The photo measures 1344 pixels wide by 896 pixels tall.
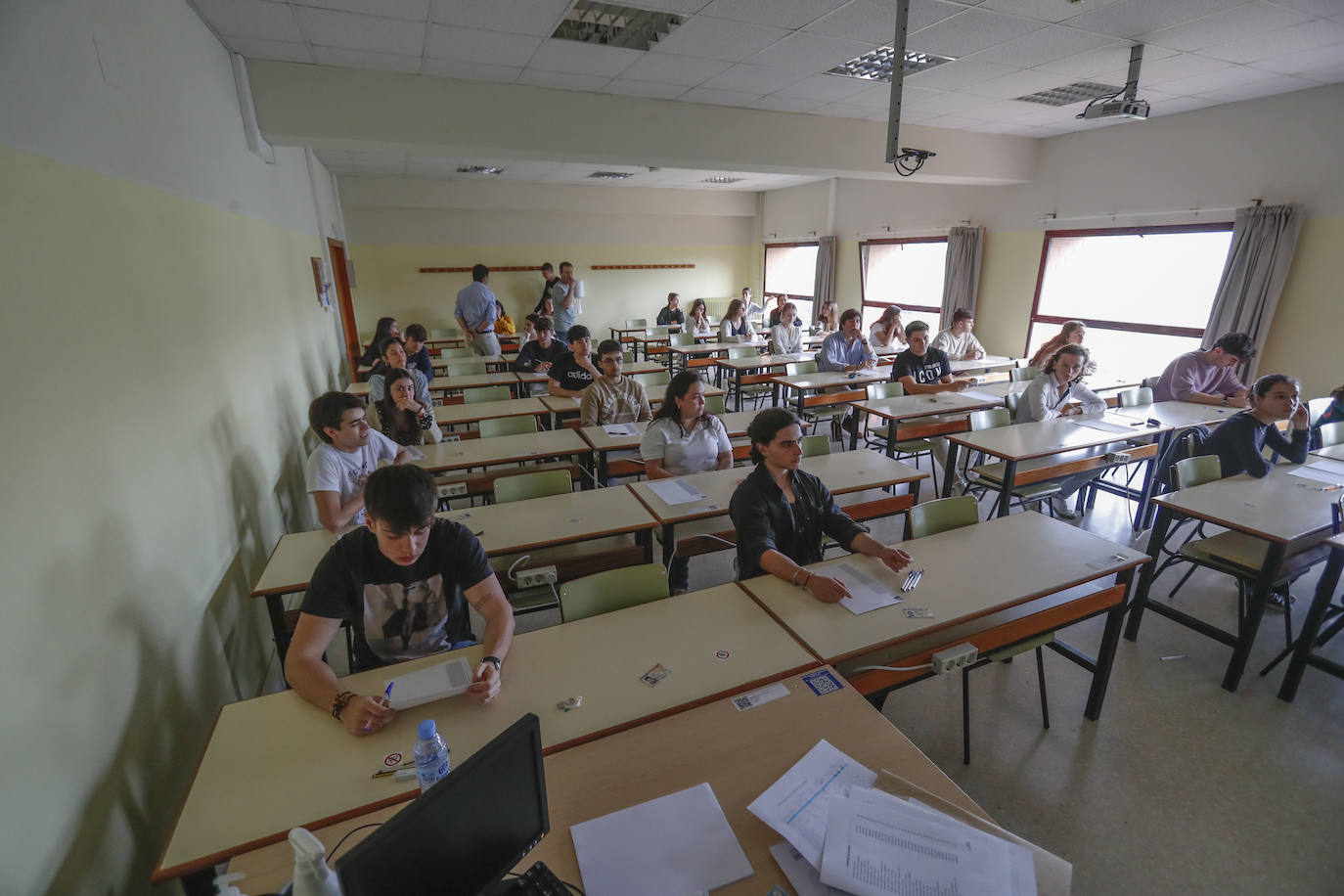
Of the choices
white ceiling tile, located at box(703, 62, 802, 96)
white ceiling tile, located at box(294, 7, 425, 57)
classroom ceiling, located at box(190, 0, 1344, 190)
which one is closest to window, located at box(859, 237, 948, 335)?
classroom ceiling, located at box(190, 0, 1344, 190)

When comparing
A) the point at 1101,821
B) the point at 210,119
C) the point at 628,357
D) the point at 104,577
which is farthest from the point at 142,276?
the point at 628,357

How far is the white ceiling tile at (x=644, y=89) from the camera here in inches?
193

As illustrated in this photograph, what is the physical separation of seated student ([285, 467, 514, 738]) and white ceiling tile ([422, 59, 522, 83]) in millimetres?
3967

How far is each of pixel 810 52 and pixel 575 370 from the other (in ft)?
10.1

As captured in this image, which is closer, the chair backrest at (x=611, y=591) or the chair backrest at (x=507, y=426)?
the chair backrest at (x=611, y=591)

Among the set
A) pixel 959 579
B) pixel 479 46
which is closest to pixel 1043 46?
pixel 479 46

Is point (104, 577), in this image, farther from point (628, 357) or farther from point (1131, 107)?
point (628, 357)

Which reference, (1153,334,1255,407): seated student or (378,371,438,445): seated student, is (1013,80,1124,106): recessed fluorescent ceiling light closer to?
(1153,334,1255,407): seated student

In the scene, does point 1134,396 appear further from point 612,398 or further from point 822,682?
point 822,682

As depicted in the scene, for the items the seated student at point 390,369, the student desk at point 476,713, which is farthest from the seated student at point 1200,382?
the seated student at point 390,369

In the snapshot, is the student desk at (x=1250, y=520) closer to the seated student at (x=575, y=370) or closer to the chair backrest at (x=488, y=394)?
the seated student at (x=575, y=370)

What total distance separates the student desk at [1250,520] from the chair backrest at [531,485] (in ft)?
9.35

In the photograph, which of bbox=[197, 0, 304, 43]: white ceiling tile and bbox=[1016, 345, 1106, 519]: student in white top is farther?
bbox=[1016, 345, 1106, 519]: student in white top

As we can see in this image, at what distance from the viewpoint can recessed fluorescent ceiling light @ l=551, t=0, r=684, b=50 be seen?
3.61 m
